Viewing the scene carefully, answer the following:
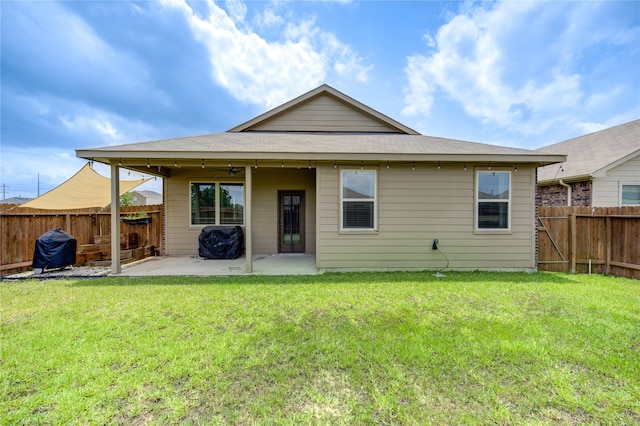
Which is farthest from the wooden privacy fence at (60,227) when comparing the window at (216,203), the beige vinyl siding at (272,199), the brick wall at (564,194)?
the brick wall at (564,194)

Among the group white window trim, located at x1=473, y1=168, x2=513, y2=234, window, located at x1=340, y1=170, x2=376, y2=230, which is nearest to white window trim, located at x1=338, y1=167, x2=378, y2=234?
window, located at x1=340, y1=170, x2=376, y2=230

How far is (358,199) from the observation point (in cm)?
618

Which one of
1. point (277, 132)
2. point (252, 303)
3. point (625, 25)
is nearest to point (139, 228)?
point (277, 132)

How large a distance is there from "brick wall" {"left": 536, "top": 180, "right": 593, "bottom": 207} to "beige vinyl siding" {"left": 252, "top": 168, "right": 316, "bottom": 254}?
7227 millimetres

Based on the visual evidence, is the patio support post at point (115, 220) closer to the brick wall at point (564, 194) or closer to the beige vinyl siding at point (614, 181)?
the brick wall at point (564, 194)

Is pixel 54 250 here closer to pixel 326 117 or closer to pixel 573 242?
pixel 326 117

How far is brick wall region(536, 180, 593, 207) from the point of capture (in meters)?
8.74

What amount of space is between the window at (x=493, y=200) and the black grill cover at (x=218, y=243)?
6.55 meters

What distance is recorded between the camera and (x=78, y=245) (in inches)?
276

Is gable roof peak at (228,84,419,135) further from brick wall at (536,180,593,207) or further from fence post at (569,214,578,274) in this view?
brick wall at (536,180,593,207)

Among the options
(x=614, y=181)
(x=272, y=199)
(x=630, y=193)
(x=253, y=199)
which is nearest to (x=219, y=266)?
(x=253, y=199)

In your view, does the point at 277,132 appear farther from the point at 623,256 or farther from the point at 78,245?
the point at 623,256

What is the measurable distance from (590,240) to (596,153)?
623 centimetres

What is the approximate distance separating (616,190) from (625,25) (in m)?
7.60
